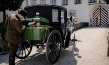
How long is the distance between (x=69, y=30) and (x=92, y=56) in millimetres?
1520

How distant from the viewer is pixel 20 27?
5.17 meters

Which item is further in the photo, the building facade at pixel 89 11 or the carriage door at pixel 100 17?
the carriage door at pixel 100 17

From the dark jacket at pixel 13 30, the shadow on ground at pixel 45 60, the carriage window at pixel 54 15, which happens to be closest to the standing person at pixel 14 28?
the dark jacket at pixel 13 30

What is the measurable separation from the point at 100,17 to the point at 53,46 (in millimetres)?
22653

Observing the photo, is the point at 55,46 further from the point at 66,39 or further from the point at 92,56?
the point at 92,56

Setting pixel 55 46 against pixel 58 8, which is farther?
pixel 58 8

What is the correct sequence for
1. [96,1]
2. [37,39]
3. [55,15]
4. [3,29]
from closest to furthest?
[37,39]
[55,15]
[3,29]
[96,1]

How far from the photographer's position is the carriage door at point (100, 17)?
26594 millimetres

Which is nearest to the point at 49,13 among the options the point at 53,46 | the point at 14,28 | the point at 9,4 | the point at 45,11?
the point at 45,11

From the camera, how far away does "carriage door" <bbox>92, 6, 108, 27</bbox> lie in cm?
2659

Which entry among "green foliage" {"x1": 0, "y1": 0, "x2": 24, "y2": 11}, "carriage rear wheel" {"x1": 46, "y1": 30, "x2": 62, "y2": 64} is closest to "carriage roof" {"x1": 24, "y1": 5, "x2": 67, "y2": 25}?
"carriage rear wheel" {"x1": 46, "y1": 30, "x2": 62, "y2": 64}

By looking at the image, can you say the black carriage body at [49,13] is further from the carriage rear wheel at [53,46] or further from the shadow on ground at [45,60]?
the shadow on ground at [45,60]

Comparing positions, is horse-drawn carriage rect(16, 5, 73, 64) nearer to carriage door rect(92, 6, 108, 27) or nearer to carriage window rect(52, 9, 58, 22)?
carriage window rect(52, 9, 58, 22)

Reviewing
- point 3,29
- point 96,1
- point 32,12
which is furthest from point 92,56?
point 96,1
